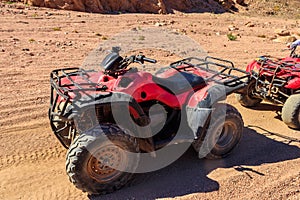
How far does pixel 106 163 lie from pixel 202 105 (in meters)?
1.37

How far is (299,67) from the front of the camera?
5977mm

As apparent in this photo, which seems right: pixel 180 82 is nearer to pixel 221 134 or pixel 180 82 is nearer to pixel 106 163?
pixel 221 134

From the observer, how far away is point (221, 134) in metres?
4.81

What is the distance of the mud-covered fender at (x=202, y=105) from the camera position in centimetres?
440

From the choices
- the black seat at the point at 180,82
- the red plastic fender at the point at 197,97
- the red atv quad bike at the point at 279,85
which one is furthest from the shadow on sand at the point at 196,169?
the black seat at the point at 180,82

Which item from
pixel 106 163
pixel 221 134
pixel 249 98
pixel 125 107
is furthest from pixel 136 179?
pixel 249 98

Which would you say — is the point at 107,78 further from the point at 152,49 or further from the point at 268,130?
the point at 152,49

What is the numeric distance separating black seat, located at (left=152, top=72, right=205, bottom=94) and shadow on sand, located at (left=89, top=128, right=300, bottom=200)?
0.96 metres

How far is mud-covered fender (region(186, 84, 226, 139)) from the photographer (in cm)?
440

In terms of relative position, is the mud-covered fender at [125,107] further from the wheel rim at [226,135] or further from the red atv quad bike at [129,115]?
the wheel rim at [226,135]

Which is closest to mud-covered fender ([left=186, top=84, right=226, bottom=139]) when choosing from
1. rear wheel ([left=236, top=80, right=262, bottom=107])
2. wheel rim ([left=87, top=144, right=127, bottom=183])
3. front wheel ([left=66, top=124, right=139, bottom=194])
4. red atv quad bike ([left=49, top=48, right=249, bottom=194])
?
red atv quad bike ([left=49, top=48, right=249, bottom=194])

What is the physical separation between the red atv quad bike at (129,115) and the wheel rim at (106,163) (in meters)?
0.01

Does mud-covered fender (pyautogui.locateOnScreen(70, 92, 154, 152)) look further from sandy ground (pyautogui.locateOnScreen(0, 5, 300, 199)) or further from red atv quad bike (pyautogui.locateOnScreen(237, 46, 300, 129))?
red atv quad bike (pyautogui.locateOnScreen(237, 46, 300, 129))

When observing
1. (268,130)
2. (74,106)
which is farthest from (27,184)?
(268,130)
